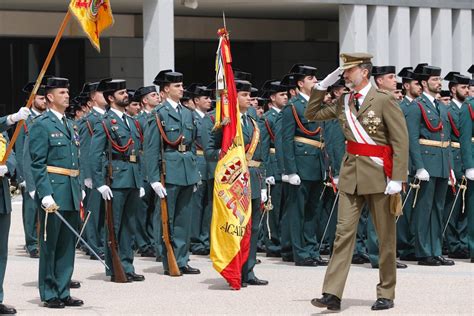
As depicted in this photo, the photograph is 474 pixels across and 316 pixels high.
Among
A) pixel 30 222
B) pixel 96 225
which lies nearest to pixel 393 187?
pixel 96 225

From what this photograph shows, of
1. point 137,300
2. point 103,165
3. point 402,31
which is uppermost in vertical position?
point 402,31

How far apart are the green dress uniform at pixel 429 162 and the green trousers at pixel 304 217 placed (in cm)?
100

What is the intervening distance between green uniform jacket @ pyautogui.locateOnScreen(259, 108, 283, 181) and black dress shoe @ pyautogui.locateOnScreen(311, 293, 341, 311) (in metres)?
3.59

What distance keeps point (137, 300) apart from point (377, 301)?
198 centimetres

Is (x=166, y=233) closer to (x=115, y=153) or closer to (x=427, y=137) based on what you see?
(x=115, y=153)

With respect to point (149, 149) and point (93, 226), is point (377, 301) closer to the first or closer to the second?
point (149, 149)

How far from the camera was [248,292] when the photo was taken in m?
11.1

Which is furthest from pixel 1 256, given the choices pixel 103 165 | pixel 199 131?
pixel 199 131

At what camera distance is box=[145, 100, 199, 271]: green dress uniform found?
12438 millimetres

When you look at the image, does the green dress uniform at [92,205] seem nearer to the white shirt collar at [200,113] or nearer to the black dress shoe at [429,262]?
the white shirt collar at [200,113]

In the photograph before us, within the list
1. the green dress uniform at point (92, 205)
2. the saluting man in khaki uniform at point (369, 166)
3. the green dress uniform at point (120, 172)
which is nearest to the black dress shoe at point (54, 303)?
the green dress uniform at point (120, 172)

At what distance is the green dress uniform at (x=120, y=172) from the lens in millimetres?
12148

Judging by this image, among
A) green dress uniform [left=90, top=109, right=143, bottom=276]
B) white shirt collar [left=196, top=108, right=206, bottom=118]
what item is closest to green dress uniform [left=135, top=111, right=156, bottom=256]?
white shirt collar [left=196, top=108, right=206, bottom=118]

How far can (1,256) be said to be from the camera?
10.2 meters
